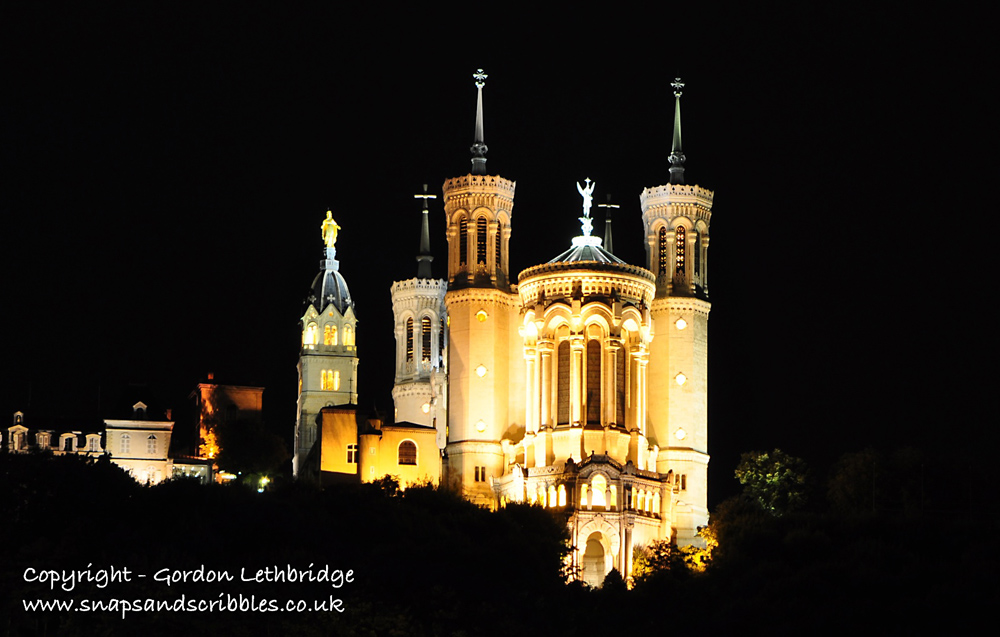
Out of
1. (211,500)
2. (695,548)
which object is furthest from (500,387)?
(211,500)

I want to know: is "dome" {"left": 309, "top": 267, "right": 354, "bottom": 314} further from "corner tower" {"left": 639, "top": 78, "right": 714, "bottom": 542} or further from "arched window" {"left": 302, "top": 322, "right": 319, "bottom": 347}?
"corner tower" {"left": 639, "top": 78, "right": 714, "bottom": 542}

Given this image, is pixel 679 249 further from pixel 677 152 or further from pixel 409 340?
pixel 409 340

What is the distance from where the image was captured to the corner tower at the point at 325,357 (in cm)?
11925

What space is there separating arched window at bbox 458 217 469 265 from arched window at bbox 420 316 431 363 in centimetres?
1624

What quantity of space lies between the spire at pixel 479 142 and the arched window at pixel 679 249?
10.4 m

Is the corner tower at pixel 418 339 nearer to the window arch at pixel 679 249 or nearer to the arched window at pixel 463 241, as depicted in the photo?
the arched window at pixel 463 241

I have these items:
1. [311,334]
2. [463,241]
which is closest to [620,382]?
[463,241]

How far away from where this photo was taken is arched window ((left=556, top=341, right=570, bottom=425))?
95125 mm

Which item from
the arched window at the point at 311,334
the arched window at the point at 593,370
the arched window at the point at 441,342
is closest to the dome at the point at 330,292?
the arched window at the point at 311,334

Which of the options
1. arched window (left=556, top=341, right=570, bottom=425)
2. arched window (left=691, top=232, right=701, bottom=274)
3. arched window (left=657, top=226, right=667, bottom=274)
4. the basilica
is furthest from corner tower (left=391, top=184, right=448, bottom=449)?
arched window (left=556, top=341, right=570, bottom=425)

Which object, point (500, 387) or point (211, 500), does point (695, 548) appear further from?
point (211, 500)

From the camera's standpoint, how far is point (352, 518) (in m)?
82.0

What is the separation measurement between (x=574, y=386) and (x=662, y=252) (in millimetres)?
11165

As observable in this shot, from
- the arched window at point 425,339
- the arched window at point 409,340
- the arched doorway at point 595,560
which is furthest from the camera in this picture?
the arched window at point 409,340
